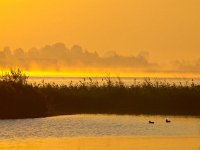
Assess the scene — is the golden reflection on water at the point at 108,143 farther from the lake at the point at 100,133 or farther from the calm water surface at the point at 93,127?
the calm water surface at the point at 93,127

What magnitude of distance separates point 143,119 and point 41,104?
24.0 ft

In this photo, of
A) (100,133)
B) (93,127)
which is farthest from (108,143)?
(93,127)

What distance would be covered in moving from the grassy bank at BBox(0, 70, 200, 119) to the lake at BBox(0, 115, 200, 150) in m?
4.17

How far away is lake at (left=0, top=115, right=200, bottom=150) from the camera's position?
2656cm

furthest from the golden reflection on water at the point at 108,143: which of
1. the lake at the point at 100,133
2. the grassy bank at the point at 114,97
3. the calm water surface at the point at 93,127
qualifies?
the grassy bank at the point at 114,97

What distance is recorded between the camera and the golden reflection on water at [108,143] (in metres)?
25.4

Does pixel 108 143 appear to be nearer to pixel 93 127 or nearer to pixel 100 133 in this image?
pixel 100 133

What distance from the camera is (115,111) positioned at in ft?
159

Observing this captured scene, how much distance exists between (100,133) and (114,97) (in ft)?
62.2

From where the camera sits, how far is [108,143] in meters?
27.6

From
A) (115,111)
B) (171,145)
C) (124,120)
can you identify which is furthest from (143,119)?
(171,145)

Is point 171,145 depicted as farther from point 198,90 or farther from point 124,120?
point 198,90

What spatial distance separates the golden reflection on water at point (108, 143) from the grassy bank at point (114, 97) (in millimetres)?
15832

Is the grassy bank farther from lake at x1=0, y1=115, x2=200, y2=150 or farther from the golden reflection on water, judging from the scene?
the golden reflection on water
